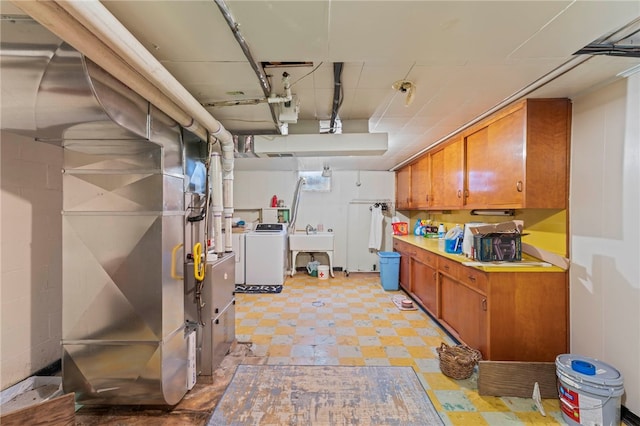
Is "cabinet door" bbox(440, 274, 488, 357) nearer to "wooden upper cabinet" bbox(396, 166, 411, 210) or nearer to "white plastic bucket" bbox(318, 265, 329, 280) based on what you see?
"wooden upper cabinet" bbox(396, 166, 411, 210)

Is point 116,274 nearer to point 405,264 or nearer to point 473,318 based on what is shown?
point 473,318

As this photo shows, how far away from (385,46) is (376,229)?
4286mm

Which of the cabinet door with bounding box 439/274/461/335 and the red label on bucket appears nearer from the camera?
the red label on bucket

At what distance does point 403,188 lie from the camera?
5.07 metres

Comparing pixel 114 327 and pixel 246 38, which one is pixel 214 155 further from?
pixel 114 327

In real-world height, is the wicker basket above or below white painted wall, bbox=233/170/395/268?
below

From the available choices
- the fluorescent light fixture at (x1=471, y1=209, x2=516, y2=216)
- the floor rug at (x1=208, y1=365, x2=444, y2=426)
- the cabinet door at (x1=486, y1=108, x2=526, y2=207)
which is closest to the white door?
the fluorescent light fixture at (x1=471, y1=209, x2=516, y2=216)

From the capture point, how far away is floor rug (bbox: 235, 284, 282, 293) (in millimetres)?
4234

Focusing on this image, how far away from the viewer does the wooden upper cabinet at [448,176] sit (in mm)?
3023

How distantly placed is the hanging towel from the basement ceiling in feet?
10.8

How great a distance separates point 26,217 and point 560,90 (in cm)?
388

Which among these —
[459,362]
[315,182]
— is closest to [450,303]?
[459,362]

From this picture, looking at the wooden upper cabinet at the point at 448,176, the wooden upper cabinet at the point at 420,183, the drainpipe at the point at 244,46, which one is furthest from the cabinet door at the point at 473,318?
the drainpipe at the point at 244,46

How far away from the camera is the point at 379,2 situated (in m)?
1.03
